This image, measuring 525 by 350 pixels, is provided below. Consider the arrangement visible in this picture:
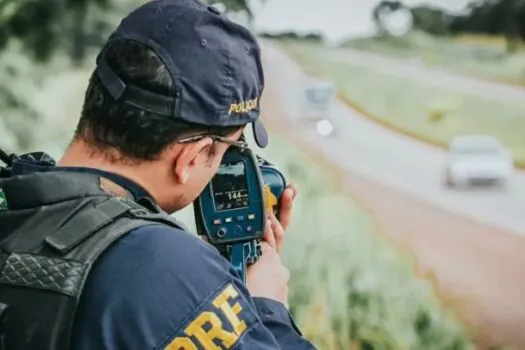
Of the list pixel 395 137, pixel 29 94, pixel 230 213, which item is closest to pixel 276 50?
pixel 395 137

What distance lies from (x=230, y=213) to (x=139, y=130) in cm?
23

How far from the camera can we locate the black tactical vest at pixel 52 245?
830 mm

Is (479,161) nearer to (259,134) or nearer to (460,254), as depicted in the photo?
(460,254)

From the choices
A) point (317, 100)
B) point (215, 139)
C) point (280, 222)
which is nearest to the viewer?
point (215, 139)

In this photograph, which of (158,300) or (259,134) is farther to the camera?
(259,134)

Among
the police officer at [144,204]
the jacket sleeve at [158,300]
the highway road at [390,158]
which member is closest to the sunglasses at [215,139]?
the police officer at [144,204]

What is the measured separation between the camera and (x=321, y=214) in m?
2.55

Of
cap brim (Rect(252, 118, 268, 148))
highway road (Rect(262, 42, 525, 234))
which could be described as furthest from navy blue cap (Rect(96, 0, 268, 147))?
highway road (Rect(262, 42, 525, 234))

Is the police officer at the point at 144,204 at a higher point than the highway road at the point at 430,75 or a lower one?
higher

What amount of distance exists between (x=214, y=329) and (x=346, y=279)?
1732mm

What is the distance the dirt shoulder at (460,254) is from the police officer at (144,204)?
1504 mm

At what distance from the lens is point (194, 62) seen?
2.95 feet

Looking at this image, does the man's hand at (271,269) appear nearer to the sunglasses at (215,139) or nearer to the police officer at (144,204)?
the police officer at (144,204)

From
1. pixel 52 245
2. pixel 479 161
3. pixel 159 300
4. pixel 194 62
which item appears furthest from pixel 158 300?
pixel 479 161
